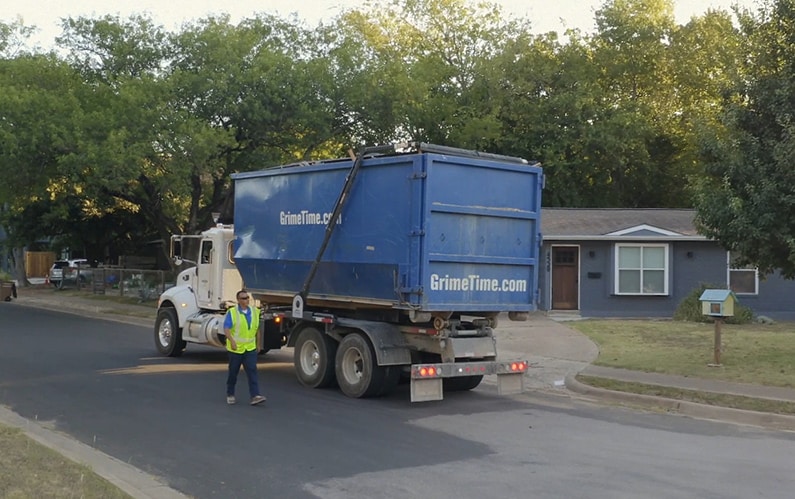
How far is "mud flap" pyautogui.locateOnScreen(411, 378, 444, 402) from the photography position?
37.3 ft

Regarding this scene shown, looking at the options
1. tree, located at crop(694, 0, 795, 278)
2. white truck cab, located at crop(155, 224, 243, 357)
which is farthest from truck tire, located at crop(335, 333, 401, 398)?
tree, located at crop(694, 0, 795, 278)

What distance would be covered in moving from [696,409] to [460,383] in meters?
3.53

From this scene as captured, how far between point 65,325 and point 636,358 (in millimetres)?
15952

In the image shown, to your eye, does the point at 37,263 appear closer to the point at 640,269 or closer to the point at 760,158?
the point at 640,269

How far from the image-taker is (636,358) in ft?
52.0

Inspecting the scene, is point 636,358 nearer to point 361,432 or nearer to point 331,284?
point 331,284

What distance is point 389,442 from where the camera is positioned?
371 inches

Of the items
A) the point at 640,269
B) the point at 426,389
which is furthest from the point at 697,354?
the point at 640,269

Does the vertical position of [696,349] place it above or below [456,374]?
above

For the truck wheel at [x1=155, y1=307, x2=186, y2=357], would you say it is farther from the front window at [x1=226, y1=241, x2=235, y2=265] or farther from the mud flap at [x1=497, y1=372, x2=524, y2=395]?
the mud flap at [x1=497, y1=372, x2=524, y2=395]

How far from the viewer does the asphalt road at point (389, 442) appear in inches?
300

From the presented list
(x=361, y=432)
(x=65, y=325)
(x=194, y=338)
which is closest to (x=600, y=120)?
(x=65, y=325)

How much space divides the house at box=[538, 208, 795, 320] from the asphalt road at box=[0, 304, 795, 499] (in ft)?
46.3

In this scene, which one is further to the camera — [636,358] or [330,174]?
[636,358]
